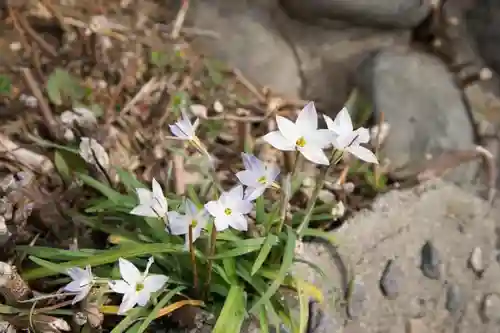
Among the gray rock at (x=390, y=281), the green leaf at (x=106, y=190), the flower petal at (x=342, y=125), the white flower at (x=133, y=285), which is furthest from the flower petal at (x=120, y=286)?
the gray rock at (x=390, y=281)

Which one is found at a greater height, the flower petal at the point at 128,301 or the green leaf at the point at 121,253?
the flower petal at the point at 128,301

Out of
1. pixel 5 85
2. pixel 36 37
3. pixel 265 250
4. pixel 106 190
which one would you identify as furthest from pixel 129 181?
pixel 36 37

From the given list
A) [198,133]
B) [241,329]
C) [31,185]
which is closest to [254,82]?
[198,133]

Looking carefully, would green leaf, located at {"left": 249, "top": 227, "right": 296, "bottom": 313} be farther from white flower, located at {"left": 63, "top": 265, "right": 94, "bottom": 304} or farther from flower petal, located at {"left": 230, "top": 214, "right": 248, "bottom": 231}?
white flower, located at {"left": 63, "top": 265, "right": 94, "bottom": 304}

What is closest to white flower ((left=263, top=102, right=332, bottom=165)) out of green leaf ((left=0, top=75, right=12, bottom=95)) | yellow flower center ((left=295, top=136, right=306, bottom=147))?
yellow flower center ((left=295, top=136, right=306, bottom=147))

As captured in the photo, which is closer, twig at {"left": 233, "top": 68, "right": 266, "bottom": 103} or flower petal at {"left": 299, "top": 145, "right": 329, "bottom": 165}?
flower petal at {"left": 299, "top": 145, "right": 329, "bottom": 165}

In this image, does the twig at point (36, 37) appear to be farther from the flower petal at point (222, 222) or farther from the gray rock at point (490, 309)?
the gray rock at point (490, 309)
